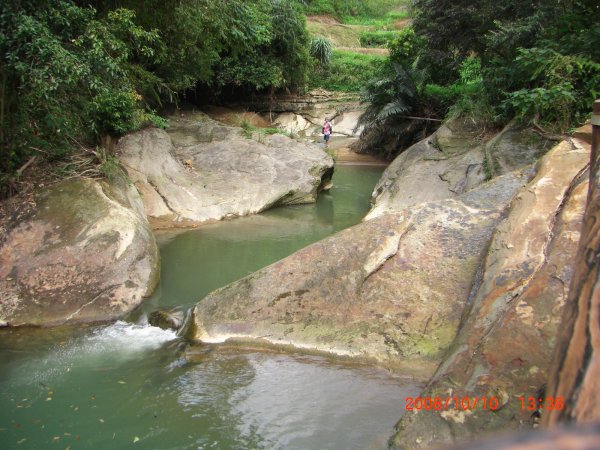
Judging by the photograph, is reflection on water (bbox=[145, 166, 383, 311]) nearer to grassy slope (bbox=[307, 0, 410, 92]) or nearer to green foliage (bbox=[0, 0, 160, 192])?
green foliage (bbox=[0, 0, 160, 192])

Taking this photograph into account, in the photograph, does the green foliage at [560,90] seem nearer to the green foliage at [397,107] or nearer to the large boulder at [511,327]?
the large boulder at [511,327]

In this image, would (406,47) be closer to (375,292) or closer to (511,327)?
(375,292)

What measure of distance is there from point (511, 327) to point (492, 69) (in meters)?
8.59

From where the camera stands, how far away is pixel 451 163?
32.8ft

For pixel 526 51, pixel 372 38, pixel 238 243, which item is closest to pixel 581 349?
pixel 238 243

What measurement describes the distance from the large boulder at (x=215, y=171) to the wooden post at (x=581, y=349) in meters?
8.32

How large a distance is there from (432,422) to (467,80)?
15.8 metres

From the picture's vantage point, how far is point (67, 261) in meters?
5.81

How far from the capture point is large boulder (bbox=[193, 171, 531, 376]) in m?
4.28

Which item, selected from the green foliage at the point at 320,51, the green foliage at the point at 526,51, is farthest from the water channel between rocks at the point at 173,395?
the green foliage at the point at 320,51

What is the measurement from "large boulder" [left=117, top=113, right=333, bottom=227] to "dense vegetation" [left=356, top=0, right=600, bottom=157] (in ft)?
13.7

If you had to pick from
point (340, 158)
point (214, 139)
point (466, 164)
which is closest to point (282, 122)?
point (340, 158)

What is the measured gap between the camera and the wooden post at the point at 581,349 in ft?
3.93

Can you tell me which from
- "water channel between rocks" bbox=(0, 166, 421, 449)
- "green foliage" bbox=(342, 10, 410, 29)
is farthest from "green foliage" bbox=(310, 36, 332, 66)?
"water channel between rocks" bbox=(0, 166, 421, 449)
